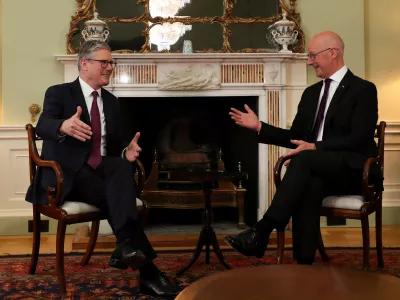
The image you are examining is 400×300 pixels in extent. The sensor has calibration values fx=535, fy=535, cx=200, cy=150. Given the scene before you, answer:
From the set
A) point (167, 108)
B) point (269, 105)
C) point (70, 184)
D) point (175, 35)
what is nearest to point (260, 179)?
point (269, 105)

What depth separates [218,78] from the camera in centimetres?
415

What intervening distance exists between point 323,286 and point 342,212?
1.31 metres

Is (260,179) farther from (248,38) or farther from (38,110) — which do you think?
(38,110)

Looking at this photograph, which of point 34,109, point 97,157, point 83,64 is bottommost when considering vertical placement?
point 97,157

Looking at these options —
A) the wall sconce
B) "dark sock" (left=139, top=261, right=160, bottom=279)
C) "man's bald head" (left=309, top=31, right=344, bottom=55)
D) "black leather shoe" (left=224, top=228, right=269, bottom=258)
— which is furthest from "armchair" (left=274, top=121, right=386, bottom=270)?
the wall sconce

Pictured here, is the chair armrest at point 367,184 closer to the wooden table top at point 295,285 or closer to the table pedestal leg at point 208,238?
the table pedestal leg at point 208,238

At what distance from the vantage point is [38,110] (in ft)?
13.5

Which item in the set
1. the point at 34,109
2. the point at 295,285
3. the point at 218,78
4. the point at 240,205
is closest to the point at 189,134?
the point at 218,78

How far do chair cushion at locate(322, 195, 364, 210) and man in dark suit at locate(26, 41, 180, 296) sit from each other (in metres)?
0.92

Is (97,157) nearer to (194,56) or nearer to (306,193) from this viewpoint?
(306,193)

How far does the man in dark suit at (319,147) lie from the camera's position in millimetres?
2578

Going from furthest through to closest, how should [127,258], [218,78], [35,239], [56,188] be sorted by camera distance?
1. [218,78]
2. [35,239]
3. [56,188]
4. [127,258]

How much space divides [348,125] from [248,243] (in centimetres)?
90

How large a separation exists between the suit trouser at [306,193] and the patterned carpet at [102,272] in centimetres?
61
